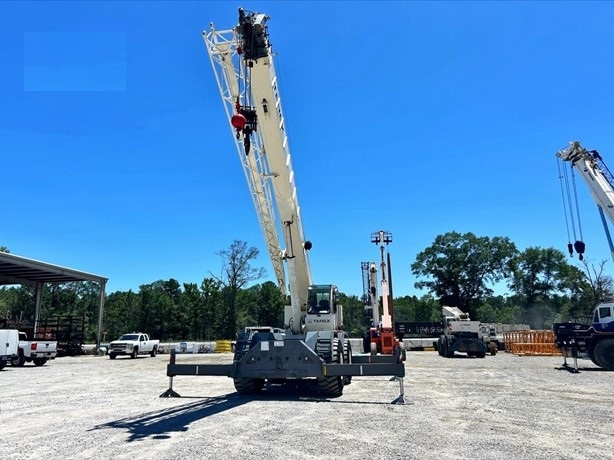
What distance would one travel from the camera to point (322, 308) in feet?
47.4

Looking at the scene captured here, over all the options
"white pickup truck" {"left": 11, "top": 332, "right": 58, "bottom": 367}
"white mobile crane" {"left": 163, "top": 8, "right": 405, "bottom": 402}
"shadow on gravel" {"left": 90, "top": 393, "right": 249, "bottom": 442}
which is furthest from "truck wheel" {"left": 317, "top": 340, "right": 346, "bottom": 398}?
"white pickup truck" {"left": 11, "top": 332, "right": 58, "bottom": 367}

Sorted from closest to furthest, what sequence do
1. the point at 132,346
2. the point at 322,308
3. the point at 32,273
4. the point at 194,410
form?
the point at 194,410, the point at 322,308, the point at 132,346, the point at 32,273

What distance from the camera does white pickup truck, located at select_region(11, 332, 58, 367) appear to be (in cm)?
2627

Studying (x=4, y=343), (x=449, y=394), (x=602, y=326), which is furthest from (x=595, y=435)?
(x=4, y=343)

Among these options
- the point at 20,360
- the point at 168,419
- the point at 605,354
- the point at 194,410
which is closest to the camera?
the point at 168,419

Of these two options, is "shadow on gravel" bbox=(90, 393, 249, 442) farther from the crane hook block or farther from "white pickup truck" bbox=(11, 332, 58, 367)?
"white pickup truck" bbox=(11, 332, 58, 367)

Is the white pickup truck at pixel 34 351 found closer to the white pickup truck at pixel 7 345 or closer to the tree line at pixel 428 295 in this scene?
the white pickup truck at pixel 7 345

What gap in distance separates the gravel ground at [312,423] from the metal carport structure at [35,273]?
20115mm

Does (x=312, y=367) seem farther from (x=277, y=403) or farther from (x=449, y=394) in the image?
(x=449, y=394)

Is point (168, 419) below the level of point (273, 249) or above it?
below

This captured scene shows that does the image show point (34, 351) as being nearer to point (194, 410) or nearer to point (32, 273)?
point (32, 273)

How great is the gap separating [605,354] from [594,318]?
7.20 ft

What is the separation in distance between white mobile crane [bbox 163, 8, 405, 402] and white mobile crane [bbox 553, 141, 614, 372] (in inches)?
535

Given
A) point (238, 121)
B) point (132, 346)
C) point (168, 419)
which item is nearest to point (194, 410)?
point (168, 419)
